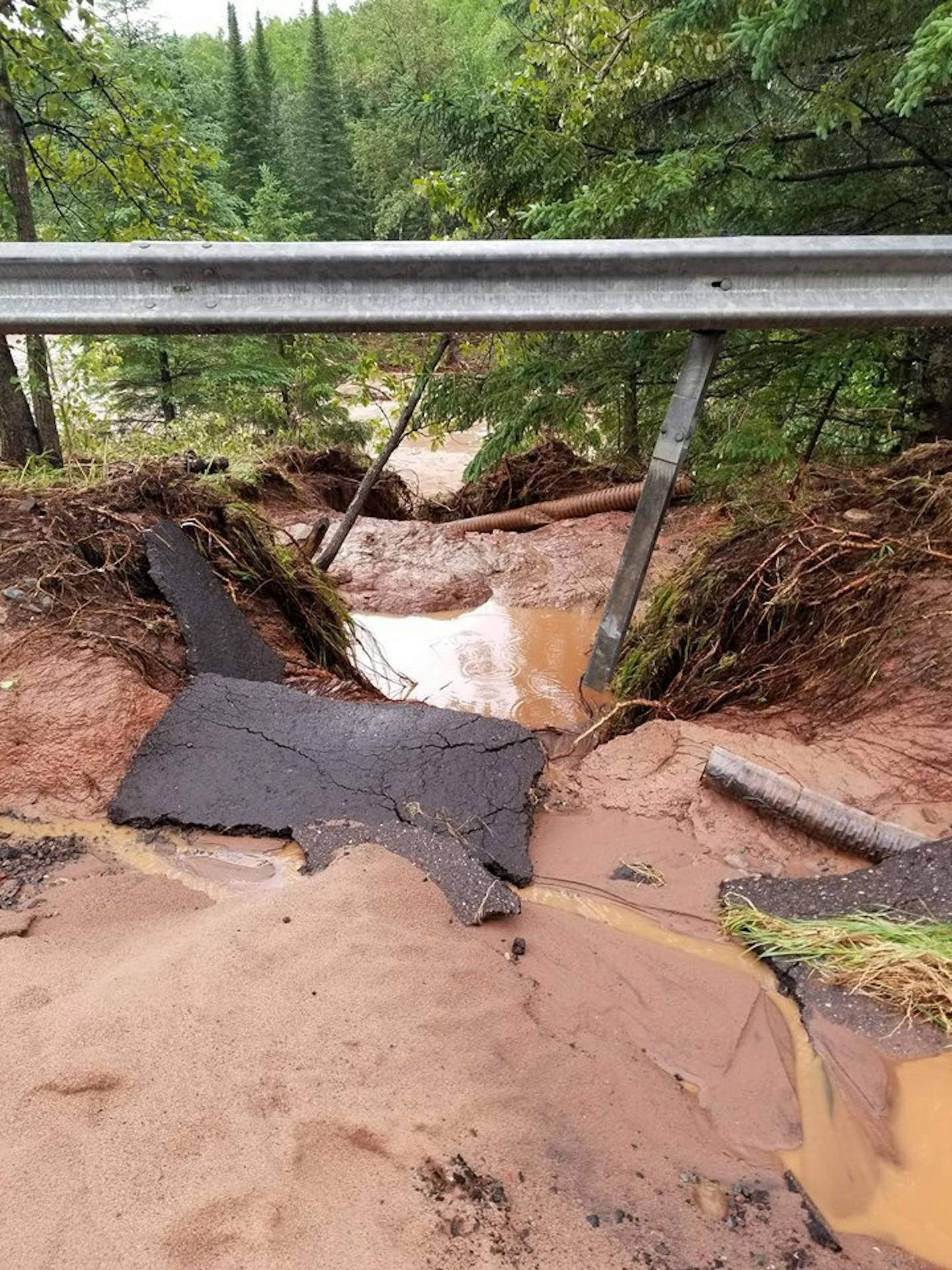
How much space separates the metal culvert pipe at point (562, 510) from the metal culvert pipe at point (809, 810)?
7502 millimetres

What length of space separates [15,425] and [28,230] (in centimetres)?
201

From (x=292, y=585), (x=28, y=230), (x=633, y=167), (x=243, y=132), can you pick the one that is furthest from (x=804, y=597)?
(x=243, y=132)

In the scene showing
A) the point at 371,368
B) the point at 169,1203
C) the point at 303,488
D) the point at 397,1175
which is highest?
the point at 371,368

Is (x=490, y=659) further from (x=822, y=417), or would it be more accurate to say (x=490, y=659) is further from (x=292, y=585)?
(x=822, y=417)

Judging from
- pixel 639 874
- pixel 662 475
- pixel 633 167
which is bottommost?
pixel 639 874

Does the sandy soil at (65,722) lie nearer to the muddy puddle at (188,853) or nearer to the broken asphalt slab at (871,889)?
the muddy puddle at (188,853)

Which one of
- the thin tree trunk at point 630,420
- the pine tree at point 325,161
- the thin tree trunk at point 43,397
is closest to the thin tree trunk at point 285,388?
the thin tree trunk at point 43,397

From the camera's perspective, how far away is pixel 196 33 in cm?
8138

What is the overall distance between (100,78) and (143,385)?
907 cm

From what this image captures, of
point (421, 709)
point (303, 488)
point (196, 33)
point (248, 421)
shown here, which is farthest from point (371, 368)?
point (196, 33)

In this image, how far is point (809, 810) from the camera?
9.21 feet

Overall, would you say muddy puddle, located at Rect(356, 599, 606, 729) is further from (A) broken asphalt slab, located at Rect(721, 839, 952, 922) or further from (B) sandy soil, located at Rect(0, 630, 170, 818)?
(B) sandy soil, located at Rect(0, 630, 170, 818)

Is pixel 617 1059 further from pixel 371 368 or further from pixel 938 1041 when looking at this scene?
pixel 371 368

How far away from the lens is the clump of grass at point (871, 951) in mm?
2121
